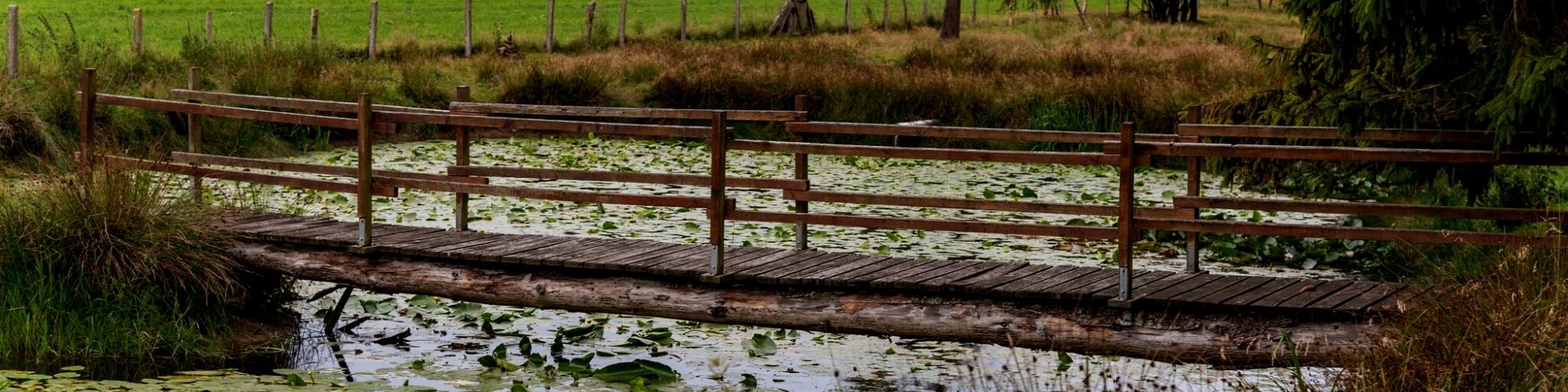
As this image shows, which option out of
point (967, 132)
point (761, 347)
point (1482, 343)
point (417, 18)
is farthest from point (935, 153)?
point (417, 18)

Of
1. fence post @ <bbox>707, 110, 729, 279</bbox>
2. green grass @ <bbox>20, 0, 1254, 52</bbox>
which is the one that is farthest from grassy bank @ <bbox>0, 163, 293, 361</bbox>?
green grass @ <bbox>20, 0, 1254, 52</bbox>

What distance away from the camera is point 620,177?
793 cm

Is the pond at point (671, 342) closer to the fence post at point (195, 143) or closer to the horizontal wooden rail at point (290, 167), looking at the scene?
the fence post at point (195, 143)

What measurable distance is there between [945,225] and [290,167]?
3.43 meters

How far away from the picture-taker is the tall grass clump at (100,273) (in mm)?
7707

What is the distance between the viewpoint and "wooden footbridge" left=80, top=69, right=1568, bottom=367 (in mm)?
6762

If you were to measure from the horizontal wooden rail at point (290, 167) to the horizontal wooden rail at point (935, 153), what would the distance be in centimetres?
143

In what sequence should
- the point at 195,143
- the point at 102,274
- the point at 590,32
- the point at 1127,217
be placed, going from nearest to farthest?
the point at 1127,217 < the point at 102,274 < the point at 195,143 < the point at 590,32

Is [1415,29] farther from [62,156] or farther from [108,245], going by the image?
[62,156]

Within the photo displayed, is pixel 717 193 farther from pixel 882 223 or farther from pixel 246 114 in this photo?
pixel 246 114

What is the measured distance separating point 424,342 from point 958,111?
32.2 ft

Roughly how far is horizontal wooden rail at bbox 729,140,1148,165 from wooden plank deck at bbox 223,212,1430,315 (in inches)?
18.3

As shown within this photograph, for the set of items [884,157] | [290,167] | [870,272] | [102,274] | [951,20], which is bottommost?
[102,274]

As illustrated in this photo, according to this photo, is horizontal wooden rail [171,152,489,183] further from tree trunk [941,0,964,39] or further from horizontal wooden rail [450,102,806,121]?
tree trunk [941,0,964,39]
